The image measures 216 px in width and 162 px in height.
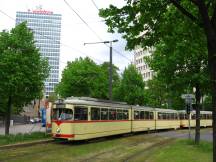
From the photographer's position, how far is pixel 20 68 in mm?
23891

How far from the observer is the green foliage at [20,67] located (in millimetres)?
23592

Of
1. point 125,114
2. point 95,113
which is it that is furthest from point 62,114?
point 125,114

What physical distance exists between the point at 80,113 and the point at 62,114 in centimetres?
106

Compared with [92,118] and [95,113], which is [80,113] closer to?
[92,118]

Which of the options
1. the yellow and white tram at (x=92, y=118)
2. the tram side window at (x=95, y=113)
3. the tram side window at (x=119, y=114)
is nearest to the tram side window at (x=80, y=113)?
the yellow and white tram at (x=92, y=118)

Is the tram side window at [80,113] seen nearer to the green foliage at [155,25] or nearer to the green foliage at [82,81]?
the green foliage at [155,25]

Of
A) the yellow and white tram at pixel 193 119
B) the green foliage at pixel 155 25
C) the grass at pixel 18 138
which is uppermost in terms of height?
the green foliage at pixel 155 25

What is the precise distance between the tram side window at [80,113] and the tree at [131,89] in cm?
3357

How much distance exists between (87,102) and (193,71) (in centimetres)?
659

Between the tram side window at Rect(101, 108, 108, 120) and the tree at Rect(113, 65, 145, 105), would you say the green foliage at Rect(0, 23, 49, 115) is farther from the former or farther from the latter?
the tree at Rect(113, 65, 145, 105)

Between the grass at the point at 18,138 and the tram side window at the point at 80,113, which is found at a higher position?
the tram side window at the point at 80,113

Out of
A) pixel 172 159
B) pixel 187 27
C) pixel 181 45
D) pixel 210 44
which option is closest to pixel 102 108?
pixel 172 159

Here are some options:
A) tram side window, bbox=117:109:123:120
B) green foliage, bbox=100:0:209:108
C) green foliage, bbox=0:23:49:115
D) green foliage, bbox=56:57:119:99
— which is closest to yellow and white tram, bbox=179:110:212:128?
green foliage, bbox=56:57:119:99

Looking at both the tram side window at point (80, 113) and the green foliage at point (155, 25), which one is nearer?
the green foliage at point (155, 25)
